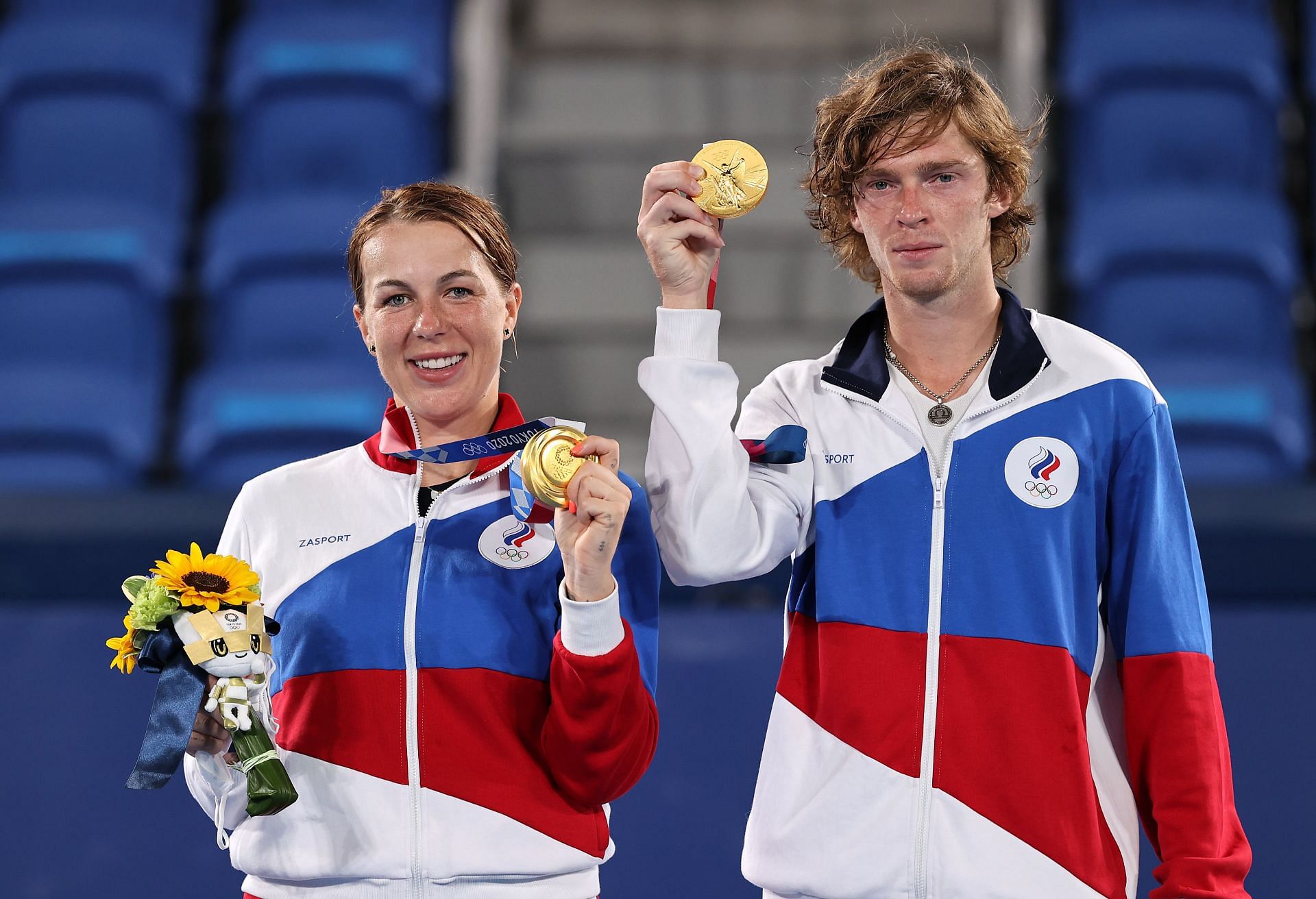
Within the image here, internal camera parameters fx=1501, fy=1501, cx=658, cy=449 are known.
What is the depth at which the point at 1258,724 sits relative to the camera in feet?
9.02

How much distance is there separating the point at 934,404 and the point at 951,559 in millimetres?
213

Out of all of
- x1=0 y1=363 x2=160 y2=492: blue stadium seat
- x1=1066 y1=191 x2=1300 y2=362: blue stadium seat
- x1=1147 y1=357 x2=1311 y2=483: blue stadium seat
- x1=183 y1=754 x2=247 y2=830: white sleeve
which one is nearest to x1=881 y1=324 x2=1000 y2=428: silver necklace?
x1=183 y1=754 x2=247 y2=830: white sleeve

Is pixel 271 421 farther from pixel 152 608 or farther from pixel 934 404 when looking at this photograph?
pixel 934 404

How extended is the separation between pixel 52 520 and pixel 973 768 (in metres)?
1.96

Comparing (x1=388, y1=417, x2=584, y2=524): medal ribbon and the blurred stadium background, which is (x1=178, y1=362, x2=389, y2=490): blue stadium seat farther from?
(x1=388, y1=417, x2=584, y2=524): medal ribbon

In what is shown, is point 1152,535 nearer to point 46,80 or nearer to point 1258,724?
point 1258,724

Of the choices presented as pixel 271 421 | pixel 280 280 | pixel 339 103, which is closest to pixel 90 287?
pixel 280 280

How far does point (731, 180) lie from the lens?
181 cm

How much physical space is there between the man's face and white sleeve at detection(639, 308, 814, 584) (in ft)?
0.77

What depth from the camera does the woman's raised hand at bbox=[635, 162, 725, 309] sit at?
1.83 meters

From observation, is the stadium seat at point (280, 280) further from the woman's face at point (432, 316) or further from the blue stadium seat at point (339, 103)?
the woman's face at point (432, 316)

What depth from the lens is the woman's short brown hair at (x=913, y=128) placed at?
189cm

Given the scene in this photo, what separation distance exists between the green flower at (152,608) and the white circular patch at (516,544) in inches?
15.2

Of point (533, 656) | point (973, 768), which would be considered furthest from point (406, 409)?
point (973, 768)
